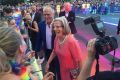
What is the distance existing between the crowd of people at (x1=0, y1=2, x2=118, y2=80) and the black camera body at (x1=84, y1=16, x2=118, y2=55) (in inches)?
1.8

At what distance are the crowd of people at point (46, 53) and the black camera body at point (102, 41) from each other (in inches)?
1.8

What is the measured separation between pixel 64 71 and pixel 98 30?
2.65 metres

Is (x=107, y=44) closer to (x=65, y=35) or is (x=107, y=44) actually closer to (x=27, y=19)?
(x=65, y=35)

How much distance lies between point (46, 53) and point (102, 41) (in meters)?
4.94

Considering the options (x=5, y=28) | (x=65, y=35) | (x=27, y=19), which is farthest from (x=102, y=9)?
(x=5, y=28)

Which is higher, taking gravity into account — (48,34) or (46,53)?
(48,34)

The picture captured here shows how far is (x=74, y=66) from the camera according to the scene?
213 inches

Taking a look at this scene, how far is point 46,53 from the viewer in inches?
302

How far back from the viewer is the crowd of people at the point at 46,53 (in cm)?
229

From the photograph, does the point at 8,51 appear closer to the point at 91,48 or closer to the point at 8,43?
the point at 8,43

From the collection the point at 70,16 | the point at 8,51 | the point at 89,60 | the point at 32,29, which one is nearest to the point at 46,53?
the point at 32,29

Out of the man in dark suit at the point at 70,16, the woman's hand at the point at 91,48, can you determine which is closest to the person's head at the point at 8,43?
the woman's hand at the point at 91,48

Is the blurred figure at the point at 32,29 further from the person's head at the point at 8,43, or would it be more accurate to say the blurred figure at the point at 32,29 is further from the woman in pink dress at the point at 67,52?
the person's head at the point at 8,43

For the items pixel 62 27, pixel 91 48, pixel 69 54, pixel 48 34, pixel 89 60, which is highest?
pixel 91 48
